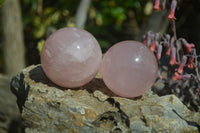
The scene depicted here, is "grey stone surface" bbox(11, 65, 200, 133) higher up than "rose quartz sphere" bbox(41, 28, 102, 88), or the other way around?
"rose quartz sphere" bbox(41, 28, 102, 88)

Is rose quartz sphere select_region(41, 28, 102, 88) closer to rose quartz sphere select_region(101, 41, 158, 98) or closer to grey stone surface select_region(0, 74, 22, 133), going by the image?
rose quartz sphere select_region(101, 41, 158, 98)

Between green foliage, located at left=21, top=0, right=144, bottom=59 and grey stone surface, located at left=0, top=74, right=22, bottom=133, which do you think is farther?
green foliage, located at left=21, top=0, right=144, bottom=59

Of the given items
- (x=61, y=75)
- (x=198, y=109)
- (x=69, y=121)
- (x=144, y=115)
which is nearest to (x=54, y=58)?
(x=61, y=75)

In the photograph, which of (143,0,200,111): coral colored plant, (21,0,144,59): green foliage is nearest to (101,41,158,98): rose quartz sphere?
(143,0,200,111): coral colored plant

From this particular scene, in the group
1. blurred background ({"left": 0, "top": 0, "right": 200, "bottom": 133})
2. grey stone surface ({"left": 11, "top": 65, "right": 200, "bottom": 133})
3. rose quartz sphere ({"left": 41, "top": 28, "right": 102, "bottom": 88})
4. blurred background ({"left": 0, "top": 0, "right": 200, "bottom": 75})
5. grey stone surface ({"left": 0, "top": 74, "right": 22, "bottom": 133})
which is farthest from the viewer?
blurred background ({"left": 0, "top": 0, "right": 200, "bottom": 75})

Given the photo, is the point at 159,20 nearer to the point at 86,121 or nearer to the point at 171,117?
the point at 171,117

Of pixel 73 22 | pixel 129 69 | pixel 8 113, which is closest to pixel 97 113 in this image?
pixel 129 69

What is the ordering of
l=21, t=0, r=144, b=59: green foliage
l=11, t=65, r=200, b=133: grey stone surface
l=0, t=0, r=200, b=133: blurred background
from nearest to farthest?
l=11, t=65, r=200, b=133: grey stone surface < l=0, t=0, r=200, b=133: blurred background < l=21, t=0, r=144, b=59: green foliage
